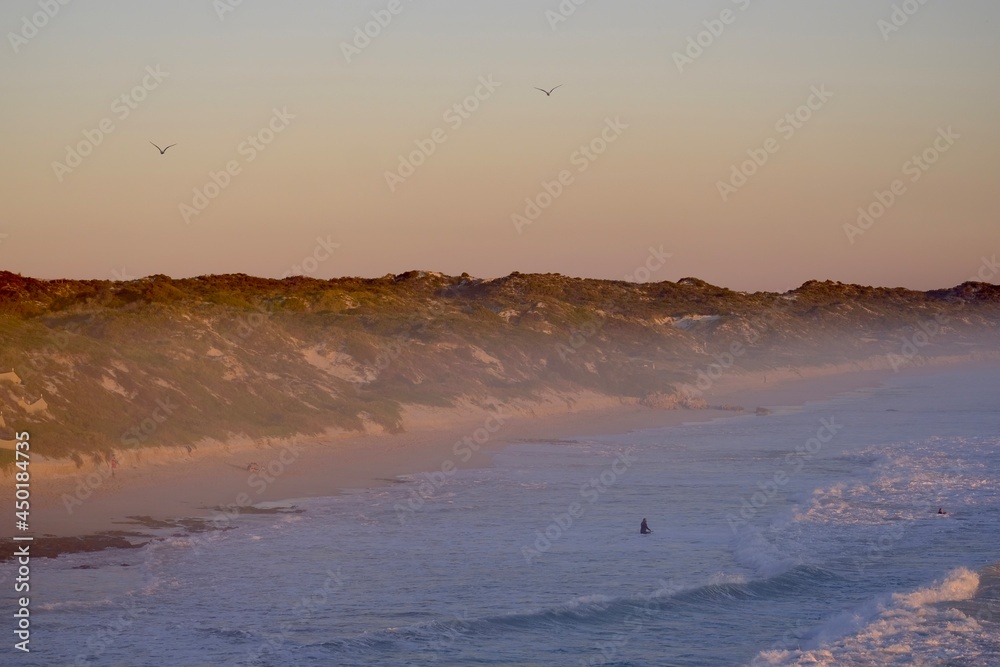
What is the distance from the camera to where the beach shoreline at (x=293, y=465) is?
70.3 feet

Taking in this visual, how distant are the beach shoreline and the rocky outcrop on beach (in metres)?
0.75

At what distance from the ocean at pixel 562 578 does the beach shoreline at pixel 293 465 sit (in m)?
1.49

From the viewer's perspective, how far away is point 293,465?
28.5m

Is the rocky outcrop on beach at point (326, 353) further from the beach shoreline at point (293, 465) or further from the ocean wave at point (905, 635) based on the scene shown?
the ocean wave at point (905, 635)

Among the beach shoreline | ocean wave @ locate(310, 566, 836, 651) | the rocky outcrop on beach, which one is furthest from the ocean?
the rocky outcrop on beach

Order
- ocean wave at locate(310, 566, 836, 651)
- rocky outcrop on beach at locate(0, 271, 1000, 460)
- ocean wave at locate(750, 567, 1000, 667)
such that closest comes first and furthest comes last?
ocean wave at locate(750, 567, 1000, 667) → ocean wave at locate(310, 566, 836, 651) → rocky outcrop on beach at locate(0, 271, 1000, 460)

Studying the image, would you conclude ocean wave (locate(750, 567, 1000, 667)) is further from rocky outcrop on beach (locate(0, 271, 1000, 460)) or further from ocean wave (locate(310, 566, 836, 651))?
rocky outcrop on beach (locate(0, 271, 1000, 460))

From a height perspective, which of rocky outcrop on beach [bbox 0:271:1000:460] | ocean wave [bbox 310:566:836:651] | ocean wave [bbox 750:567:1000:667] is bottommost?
ocean wave [bbox 750:567:1000:667]

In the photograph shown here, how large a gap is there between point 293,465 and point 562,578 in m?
13.0

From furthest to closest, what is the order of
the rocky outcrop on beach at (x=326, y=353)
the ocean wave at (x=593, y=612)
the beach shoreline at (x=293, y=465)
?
the rocky outcrop on beach at (x=326, y=353) < the beach shoreline at (x=293, y=465) < the ocean wave at (x=593, y=612)

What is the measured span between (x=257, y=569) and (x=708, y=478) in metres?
13.9

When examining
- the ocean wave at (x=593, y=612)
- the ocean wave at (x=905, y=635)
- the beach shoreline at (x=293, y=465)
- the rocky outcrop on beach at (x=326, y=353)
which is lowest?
the ocean wave at (x=905, y=635)

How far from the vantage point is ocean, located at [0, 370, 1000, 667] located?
13.9m

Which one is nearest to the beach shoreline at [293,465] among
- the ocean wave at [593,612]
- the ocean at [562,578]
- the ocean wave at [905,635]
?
the ocean at [562,578]
